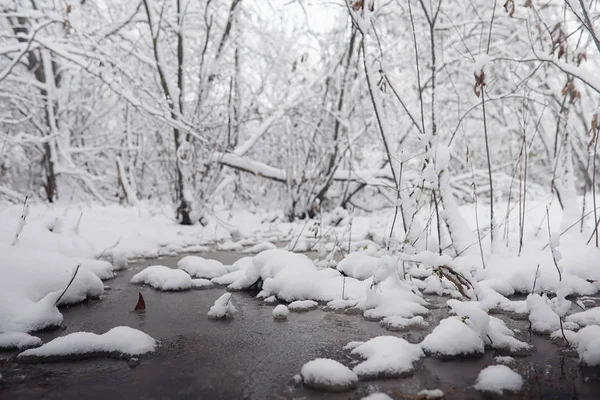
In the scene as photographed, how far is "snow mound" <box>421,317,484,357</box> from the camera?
1.20 m

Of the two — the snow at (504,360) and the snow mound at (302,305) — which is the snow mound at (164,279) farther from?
the snow at (504,360)

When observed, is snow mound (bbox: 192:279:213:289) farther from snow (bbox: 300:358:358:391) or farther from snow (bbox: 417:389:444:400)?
snow (bbox: 417:389:444:400)

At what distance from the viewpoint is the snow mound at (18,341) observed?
1.24 meters

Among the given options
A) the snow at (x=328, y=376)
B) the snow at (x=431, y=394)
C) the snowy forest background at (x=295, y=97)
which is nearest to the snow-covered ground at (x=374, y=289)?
the snow at (x=328, y=376)

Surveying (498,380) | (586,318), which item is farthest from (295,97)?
(498,380)

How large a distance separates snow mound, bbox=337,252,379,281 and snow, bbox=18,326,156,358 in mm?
1159

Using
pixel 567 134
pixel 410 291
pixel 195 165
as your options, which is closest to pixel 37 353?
pixel 410 291

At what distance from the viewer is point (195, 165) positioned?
4.45 metres

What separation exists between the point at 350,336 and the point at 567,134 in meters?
2.30

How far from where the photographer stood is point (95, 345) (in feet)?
4.00

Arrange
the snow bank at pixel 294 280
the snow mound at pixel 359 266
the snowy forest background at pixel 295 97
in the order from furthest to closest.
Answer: the snowy forest background at pixel 295 97
the snow mound at pixel 359 266
the snow bank at pixel 294 280

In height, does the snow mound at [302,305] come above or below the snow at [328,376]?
below

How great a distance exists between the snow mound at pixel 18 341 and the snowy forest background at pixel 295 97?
1.59 meters

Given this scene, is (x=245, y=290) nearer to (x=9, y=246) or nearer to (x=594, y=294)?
(x=9, y=246)
